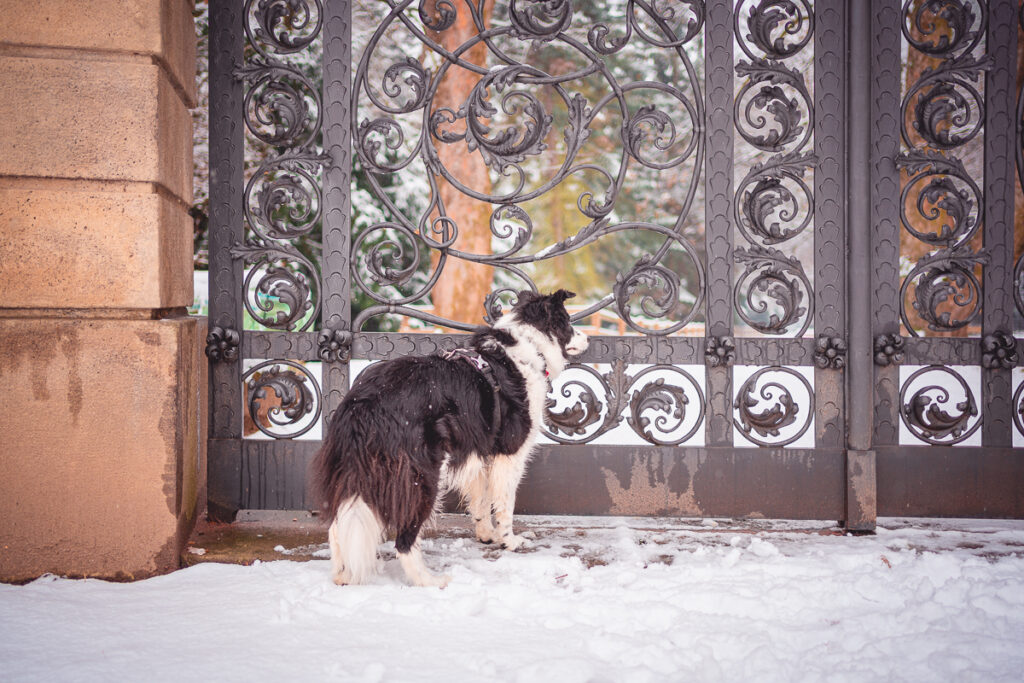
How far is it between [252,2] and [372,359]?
225 cm

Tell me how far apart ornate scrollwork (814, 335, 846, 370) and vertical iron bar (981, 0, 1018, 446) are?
86 cm

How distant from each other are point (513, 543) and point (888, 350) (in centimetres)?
248

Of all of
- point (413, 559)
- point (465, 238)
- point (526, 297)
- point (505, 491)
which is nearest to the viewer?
point (413, 559)

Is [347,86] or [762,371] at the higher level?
[347,86]

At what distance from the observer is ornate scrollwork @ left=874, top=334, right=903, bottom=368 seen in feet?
12.8

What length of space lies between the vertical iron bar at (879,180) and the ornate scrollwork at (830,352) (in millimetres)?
86

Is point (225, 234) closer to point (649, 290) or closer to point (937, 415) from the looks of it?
point (649, 290)

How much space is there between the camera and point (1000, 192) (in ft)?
12.7

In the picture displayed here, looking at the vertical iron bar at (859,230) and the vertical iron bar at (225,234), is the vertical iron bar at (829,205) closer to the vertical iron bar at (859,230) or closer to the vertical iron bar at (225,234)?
the vertical iron bar at (859,230)

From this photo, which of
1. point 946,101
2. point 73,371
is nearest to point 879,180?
point 946,101

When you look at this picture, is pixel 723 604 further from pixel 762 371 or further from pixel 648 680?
pixel 762 371

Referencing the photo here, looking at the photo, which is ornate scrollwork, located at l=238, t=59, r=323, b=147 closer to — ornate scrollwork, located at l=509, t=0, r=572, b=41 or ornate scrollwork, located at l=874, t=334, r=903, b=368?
ornate scrollwork, located at l=509, t=0, r=572, b=41

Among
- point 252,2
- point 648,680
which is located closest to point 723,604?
point 648,680

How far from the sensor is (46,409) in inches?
123
